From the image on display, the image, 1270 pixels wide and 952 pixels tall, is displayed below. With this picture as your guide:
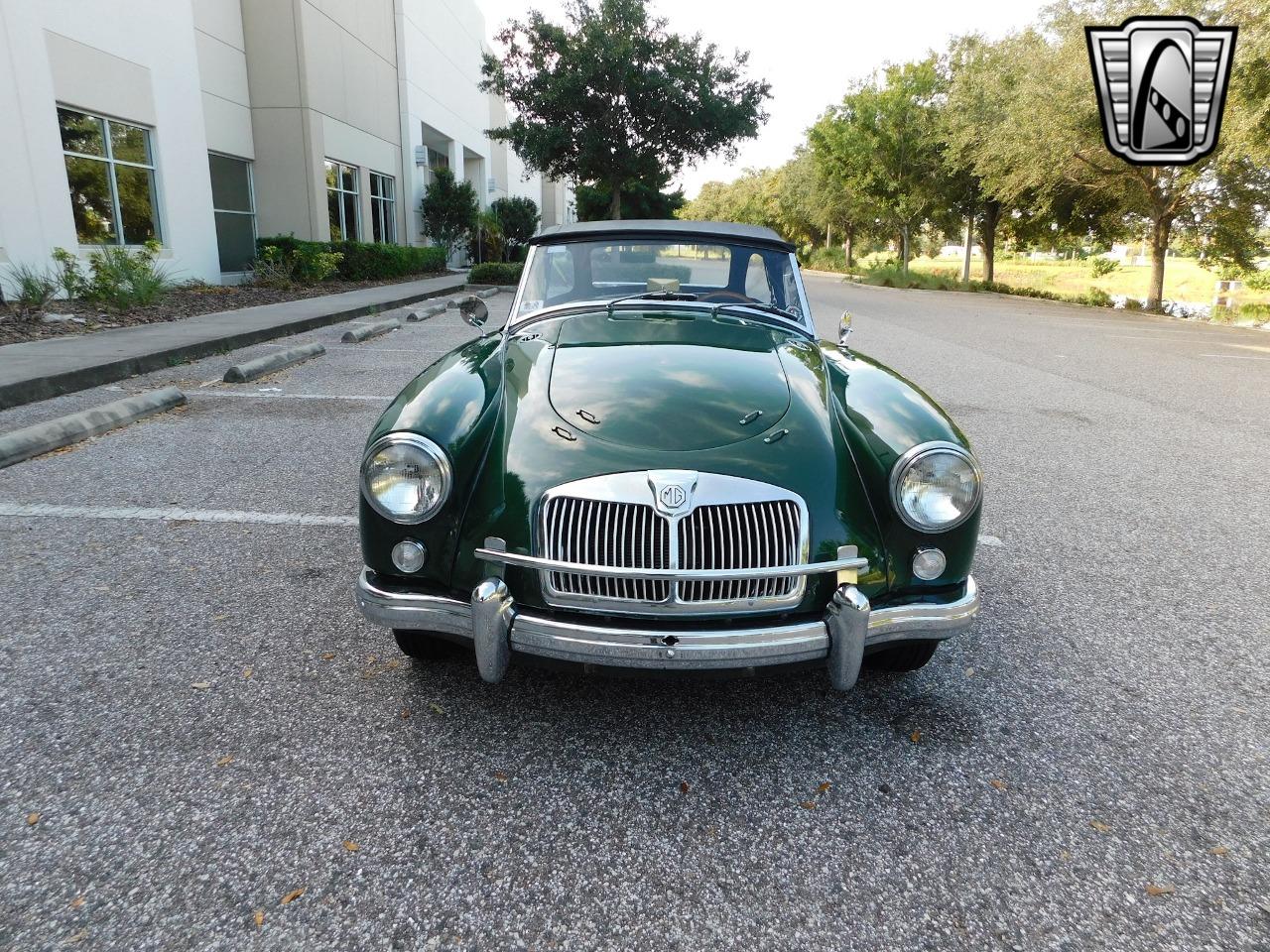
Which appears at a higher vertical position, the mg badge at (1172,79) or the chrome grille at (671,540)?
the mg badge at (1172,79)

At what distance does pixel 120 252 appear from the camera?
11.7 metres

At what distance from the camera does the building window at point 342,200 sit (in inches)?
832

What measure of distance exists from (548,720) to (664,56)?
25.4 meters

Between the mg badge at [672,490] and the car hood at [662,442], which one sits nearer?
the mg badge at [672,490]

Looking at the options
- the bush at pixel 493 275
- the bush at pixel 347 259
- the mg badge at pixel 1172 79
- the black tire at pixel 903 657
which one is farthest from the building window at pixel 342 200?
the black tire at pixel 903 657

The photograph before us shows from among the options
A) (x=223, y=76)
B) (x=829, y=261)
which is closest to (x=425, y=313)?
(x=223, y=76)

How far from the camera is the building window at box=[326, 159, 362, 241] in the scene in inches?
832

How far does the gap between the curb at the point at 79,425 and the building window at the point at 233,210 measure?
13.0m

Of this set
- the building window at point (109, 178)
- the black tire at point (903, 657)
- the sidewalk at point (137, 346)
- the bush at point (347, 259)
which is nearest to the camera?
the black tire at point (903, 657)

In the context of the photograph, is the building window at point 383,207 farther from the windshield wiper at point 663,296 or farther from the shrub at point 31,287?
the windshield wiper at point 663,296

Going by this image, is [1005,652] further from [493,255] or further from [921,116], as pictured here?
[921,116]

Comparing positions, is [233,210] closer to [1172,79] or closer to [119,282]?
[119,282]

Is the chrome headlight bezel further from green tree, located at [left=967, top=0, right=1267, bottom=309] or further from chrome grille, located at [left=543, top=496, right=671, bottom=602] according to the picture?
green tree, located at [left=967, top=0, right=1267, bottom=309]

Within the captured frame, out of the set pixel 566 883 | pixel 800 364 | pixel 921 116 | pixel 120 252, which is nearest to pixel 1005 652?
pixel 800 364
